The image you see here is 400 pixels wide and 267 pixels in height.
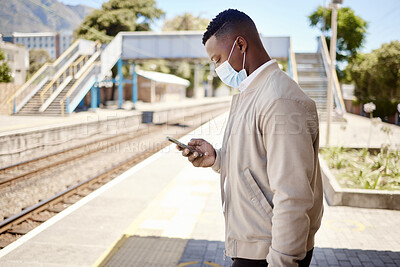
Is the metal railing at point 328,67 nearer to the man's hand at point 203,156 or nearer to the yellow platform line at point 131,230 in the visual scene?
the yellow platform line at point 131,230

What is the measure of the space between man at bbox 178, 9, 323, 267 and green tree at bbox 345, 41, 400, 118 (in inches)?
837

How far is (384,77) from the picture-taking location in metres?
22.4

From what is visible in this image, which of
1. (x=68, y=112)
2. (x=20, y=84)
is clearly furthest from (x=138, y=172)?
(x=20, y=84)

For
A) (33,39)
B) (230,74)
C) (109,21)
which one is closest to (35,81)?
(109,21)

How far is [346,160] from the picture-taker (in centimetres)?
816

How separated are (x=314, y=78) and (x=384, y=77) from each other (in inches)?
170

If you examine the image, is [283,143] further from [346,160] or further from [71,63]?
[71,63]

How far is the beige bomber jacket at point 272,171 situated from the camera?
144cm

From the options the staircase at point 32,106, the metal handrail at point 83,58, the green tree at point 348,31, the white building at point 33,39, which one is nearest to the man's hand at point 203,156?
the white building at point 33,39

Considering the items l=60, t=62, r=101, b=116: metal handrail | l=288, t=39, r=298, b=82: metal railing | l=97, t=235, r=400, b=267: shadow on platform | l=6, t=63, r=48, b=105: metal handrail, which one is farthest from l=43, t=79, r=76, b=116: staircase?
l=97, t=235, r=400, b=267: shadow on platform

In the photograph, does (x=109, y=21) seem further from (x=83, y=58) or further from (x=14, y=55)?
(x=14, y=55)

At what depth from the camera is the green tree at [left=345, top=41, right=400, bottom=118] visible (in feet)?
69.9

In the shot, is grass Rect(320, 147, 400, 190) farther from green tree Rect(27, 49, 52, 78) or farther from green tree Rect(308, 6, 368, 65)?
green tree Rect(308, 6, 368, 65)

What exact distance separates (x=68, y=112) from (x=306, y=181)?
22434mm
